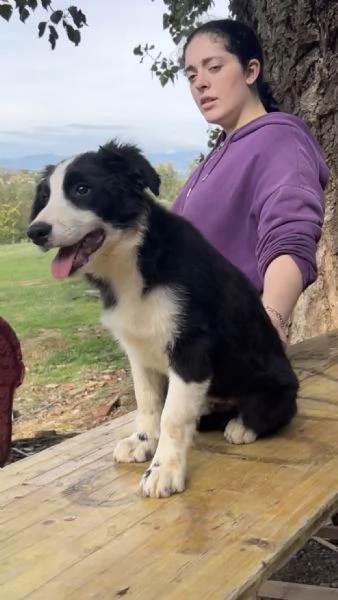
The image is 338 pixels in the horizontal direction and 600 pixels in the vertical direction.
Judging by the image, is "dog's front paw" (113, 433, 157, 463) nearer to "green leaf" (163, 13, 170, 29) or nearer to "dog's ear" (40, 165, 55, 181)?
"dog's ear" (40, 165, 55, 181)

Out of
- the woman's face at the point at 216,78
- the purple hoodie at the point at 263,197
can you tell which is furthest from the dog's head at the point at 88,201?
the woman's face at the point at 216,78

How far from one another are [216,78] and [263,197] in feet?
1.03

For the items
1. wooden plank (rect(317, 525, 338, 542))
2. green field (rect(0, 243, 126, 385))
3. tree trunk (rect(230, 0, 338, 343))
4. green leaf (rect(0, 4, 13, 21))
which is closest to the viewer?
wooden plank (rect(317, 525, 338, 542))

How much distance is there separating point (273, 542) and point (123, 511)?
254 mm

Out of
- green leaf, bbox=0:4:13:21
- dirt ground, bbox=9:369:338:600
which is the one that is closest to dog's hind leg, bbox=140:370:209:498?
dirt ground, bbox=9:369:338:600

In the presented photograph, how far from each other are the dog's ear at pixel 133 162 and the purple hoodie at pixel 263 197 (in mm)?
447

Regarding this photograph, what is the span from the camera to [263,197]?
6.04 feet

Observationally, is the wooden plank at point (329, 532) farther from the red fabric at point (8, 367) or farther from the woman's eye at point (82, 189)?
the woman's eye at point (82, 189)

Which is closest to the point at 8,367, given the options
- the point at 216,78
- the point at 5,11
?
the point at 216,78

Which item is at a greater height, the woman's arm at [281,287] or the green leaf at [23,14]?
the green leaf at [23,14]

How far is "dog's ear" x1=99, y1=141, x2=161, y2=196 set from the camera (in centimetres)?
135

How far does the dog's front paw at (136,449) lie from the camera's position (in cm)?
149

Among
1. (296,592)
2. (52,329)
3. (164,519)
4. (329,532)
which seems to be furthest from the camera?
(52,329)

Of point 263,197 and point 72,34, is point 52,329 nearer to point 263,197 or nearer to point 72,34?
point 72,34
